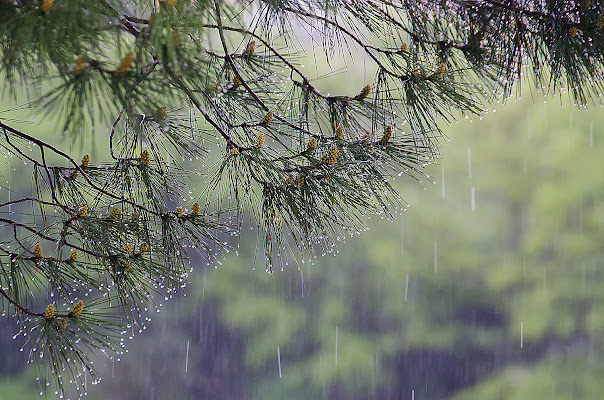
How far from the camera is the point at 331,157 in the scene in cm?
78

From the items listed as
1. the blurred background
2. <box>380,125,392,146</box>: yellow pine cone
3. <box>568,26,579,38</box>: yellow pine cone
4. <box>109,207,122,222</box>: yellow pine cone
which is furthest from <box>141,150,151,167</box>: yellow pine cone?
the blurred background

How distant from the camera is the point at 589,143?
157 inches

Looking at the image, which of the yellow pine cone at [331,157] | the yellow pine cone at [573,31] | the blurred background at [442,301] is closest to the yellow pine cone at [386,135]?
the yellow pine cone at [331,157]

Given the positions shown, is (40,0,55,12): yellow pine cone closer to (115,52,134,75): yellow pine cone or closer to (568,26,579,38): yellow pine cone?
(115,52,134,75): yellow pine cone

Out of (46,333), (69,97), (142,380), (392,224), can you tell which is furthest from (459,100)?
(142,380)

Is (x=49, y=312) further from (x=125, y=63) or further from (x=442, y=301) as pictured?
(x=442, y=301)

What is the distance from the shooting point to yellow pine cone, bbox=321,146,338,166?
774 mm

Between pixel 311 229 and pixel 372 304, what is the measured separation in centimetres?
343

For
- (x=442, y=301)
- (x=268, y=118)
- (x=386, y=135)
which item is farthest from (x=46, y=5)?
(x=442, y=301)

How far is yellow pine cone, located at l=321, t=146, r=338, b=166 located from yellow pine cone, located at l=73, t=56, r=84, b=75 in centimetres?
36

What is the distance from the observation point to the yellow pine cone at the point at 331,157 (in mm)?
774

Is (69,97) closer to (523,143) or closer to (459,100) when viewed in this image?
(459,100)

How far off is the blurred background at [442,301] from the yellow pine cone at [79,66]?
3.54 metres

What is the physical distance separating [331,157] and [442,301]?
3.57m
